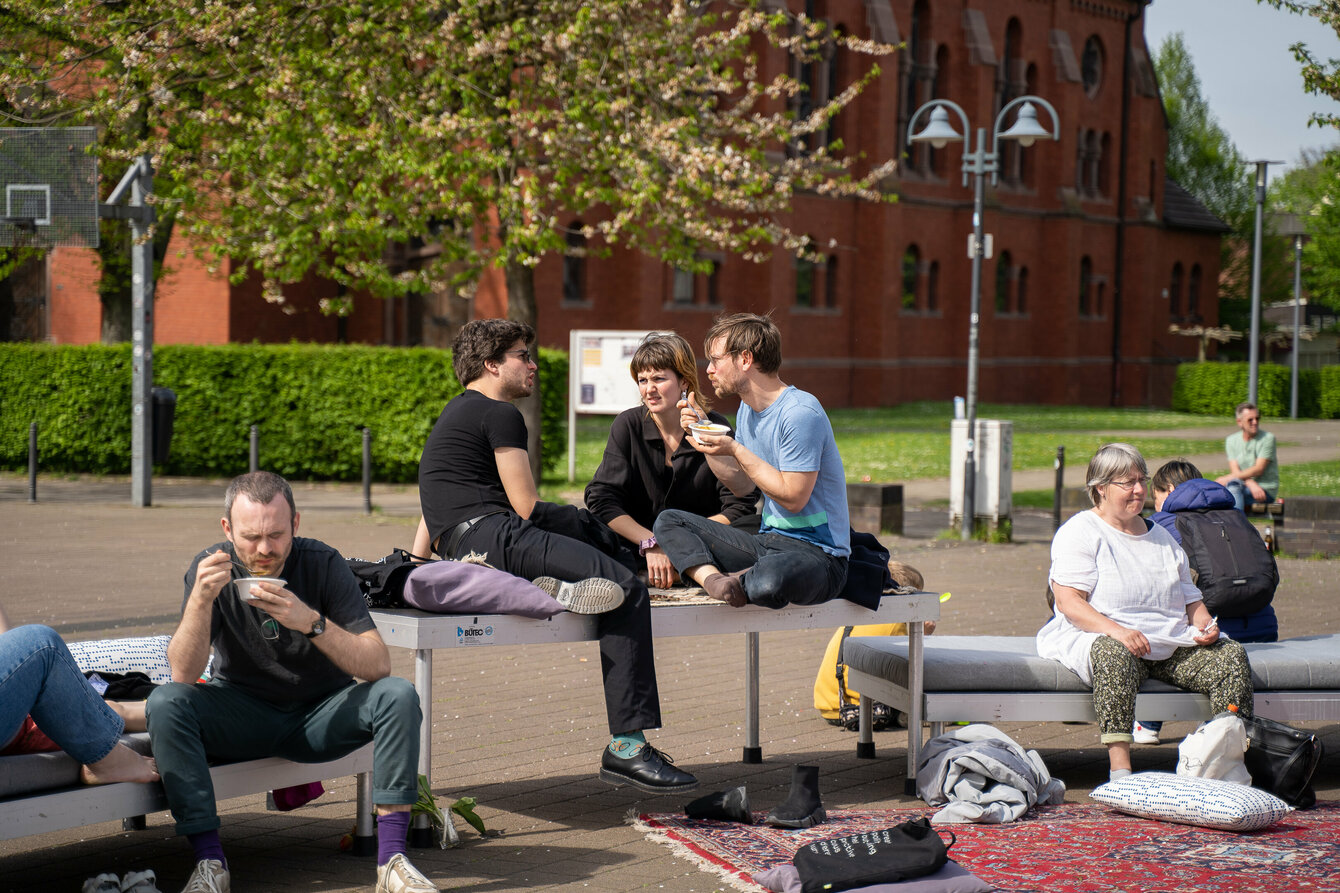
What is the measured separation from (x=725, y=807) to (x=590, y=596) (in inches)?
36.5

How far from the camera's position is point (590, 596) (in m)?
5.57

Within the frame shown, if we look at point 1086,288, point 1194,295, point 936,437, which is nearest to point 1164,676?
point 936,437

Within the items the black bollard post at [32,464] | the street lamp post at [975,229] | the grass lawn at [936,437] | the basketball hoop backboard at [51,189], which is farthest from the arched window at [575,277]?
the basketball hoop backboard at [51,189]

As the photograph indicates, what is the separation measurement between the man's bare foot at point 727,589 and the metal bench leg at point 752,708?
3.24ft

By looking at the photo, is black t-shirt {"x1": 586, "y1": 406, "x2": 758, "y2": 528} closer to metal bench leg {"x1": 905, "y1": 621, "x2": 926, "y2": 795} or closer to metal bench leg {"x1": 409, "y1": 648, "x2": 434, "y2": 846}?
metal bench leg {"x1": 905, "y1": 621, "x2": 926, "y2": 795}

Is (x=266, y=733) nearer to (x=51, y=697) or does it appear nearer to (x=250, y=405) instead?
(x=51, y=697)

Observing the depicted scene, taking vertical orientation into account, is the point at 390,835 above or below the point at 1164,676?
below

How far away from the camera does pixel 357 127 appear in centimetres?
1838

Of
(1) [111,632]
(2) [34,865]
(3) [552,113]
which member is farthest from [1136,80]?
(2) [34,865]

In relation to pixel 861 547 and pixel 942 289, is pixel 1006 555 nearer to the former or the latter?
pixel 861 547

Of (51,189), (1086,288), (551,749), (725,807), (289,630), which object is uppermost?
(1086,288)

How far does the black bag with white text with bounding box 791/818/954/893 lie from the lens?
4613mm

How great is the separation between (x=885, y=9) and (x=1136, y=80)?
1527 centimetres

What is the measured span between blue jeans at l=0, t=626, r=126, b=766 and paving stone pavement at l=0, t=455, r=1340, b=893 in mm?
589
